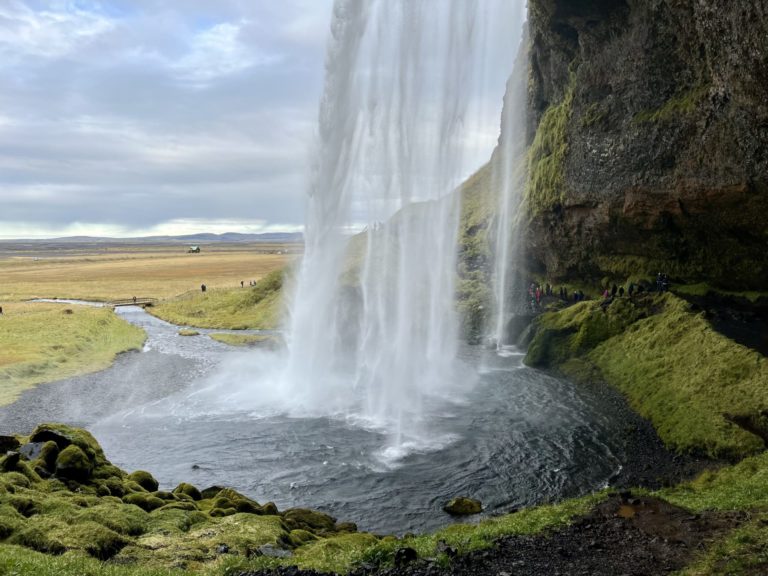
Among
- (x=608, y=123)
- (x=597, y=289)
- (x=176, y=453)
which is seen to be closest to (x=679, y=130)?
(x=608, y=123)

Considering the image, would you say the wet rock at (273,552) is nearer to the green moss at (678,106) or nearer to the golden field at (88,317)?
the golden field at (88,317)

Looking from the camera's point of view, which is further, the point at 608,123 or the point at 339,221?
the point at 608,123

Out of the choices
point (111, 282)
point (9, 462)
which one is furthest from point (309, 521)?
point (111, 282)

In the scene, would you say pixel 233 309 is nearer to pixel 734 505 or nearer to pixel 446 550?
pixel 446 550

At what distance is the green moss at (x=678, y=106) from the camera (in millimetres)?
→ 35281

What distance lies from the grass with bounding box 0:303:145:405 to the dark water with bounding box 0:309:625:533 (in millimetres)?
3817

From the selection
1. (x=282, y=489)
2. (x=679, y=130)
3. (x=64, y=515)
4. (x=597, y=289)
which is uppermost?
(x=679, y=130)

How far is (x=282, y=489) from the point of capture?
23.7m

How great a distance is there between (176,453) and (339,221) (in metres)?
19.6

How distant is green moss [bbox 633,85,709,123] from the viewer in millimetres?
35281

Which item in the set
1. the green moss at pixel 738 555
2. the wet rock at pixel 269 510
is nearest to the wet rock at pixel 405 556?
the green moss at pixel 738 555

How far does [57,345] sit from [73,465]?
3718 cm

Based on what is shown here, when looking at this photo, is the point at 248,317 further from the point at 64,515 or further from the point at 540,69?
the point at 64,515

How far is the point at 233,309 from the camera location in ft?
261
